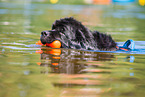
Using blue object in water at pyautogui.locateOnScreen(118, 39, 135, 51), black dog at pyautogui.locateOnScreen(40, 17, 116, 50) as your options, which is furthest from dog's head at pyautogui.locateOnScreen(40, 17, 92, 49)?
blue object in water at pyautogui.locateOnScreen(118, 39, 135, 51)

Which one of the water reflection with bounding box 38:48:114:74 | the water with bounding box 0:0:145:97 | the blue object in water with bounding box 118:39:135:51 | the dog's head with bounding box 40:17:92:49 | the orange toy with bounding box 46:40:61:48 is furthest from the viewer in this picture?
the blue object in water with bounding box 118:39:135:51

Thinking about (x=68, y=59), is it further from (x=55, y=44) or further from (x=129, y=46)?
(x=129, y=46)

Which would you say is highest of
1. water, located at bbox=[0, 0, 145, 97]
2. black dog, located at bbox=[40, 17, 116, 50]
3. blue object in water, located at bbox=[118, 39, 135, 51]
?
black dog, located at bbox=[40, 17, 116, 50]

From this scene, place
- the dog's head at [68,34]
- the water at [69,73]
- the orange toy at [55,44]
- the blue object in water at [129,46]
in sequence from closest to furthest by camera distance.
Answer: the water at [69,73]
the dog's head at [68,34]
the orange toy at [55,44]
the blue object in water at [129,46]

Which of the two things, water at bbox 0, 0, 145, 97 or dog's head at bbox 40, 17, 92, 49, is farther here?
dog's head at bbox 40, 17, 92, 49

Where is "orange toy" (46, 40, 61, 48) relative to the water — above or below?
above

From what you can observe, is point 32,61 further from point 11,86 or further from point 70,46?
point 11,86

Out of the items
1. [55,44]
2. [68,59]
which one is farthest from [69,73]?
[55,44]

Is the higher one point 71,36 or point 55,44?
point 71,36

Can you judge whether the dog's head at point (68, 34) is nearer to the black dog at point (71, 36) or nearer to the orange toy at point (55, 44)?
the black dog at point (71, 36)

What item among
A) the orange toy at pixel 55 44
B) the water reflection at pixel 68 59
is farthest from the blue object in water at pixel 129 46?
the orange toy at pixel 55 44

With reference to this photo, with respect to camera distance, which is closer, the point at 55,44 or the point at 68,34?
the point at 68,34

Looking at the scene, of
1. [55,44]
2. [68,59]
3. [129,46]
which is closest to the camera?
[68,59]

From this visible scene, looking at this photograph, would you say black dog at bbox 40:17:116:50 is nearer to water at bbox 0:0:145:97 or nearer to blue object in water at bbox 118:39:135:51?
water at bbox 0:0:145:97
